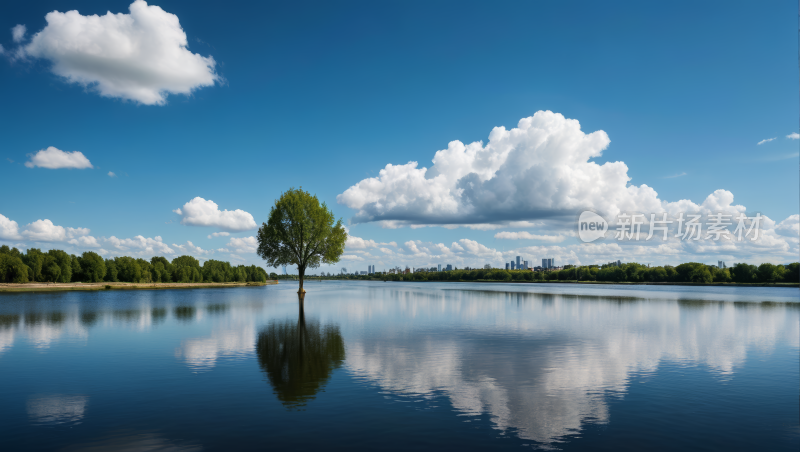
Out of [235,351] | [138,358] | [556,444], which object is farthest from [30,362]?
[556,444]

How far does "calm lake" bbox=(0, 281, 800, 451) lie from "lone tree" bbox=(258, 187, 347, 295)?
135 ft

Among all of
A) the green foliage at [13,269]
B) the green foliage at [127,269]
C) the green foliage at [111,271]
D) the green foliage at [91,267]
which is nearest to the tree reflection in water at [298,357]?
the green foliage at [13,269]

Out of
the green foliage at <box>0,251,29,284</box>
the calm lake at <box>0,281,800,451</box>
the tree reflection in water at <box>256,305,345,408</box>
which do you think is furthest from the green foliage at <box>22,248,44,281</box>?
the tree reflection in water at <box>256,305,345,408</box>

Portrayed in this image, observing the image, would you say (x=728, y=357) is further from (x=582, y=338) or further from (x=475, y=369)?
(x=475, y=369)

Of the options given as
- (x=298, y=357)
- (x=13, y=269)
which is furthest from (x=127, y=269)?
(x=298, y=357)

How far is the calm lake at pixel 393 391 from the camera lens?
37.0 ft

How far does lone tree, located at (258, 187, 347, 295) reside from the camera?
7044 centimetres

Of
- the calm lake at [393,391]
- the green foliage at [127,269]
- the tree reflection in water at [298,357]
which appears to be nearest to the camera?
the calm lake at [393,391]

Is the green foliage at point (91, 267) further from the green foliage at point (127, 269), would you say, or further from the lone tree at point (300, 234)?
the lone tree at point (300, 234)

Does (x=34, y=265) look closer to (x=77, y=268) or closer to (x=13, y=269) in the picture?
(x=13, y=269)

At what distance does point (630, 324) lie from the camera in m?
37.7

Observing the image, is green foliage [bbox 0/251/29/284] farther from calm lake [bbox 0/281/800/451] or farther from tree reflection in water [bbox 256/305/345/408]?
tree reflection in water [bbox 256/305/345/408]

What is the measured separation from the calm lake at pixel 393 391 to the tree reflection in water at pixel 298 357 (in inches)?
4.4

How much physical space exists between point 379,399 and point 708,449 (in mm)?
9326
